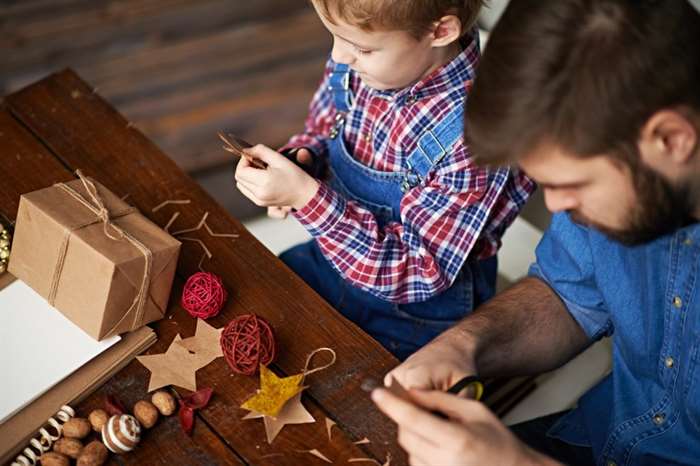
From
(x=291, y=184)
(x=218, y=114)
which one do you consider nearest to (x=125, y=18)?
(x=218, y=114)

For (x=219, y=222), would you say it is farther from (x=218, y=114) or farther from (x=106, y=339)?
(x=218, y=114)

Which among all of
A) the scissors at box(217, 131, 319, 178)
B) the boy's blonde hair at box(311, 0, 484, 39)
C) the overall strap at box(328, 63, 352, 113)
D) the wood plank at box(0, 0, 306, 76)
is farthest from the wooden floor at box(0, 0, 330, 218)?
the boy's blonde hair at box(311, 0, 484, 39)

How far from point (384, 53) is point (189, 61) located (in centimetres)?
179

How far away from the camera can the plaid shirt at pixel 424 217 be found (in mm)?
1326

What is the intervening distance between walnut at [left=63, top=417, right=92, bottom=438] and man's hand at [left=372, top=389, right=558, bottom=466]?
0.34m

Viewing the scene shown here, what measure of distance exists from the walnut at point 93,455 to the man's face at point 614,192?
1.88 feet

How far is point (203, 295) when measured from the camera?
3.62 feet

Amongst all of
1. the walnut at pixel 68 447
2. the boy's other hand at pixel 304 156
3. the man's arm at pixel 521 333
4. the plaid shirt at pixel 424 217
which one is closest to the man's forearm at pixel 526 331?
the man's arm at pixel 521 333

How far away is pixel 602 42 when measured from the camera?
0.89m

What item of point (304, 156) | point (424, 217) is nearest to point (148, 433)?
point (424, 217)

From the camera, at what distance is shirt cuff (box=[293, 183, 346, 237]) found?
1314 millimetres

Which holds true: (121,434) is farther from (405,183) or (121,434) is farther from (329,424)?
(405,183)

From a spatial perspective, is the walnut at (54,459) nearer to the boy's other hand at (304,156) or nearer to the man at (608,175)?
the man at (608,175)

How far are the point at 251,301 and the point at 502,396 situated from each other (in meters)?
0.58
